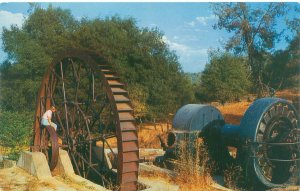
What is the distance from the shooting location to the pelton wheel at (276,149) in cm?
966

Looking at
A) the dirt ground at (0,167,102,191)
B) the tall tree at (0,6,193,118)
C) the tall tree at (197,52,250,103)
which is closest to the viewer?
the dirt ground at (0,167,102,191)

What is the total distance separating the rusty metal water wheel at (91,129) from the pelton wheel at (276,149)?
3.09 meters

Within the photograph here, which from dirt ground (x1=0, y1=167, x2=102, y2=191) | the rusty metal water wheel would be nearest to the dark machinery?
the rusty metal water wheel

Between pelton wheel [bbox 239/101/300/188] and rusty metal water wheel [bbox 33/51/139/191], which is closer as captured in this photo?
rusty metal water wheel [bbox 33/51/139/191]

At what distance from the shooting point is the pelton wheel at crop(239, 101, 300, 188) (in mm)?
9664

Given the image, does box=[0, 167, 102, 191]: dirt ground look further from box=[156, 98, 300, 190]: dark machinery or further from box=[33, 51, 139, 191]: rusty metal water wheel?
box=[156, 98, 300, 190]: dark machinery

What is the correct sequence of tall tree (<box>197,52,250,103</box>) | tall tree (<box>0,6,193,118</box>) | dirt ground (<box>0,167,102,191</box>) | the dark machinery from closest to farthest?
dirt ground (<box>0,167,102,191</box>)
the dark machinery
tall tree (<box>0,6,193,118</box>)
tall tree (<box>197,52,250,103</box>)

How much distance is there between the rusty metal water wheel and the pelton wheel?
3.09m

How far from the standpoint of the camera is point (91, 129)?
455 inches

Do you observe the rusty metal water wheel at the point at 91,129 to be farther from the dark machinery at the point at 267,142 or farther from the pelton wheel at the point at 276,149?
the pelton wheel at the point at 276,149

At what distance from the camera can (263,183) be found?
973 cm

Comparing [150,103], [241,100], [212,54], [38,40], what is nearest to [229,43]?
[212,54]

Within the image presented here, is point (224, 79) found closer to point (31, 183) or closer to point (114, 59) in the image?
point (114, 59)

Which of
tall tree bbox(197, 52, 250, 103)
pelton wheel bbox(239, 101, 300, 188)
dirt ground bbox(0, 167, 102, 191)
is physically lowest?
dirt ground bbox(0, 167, 102, 191)
